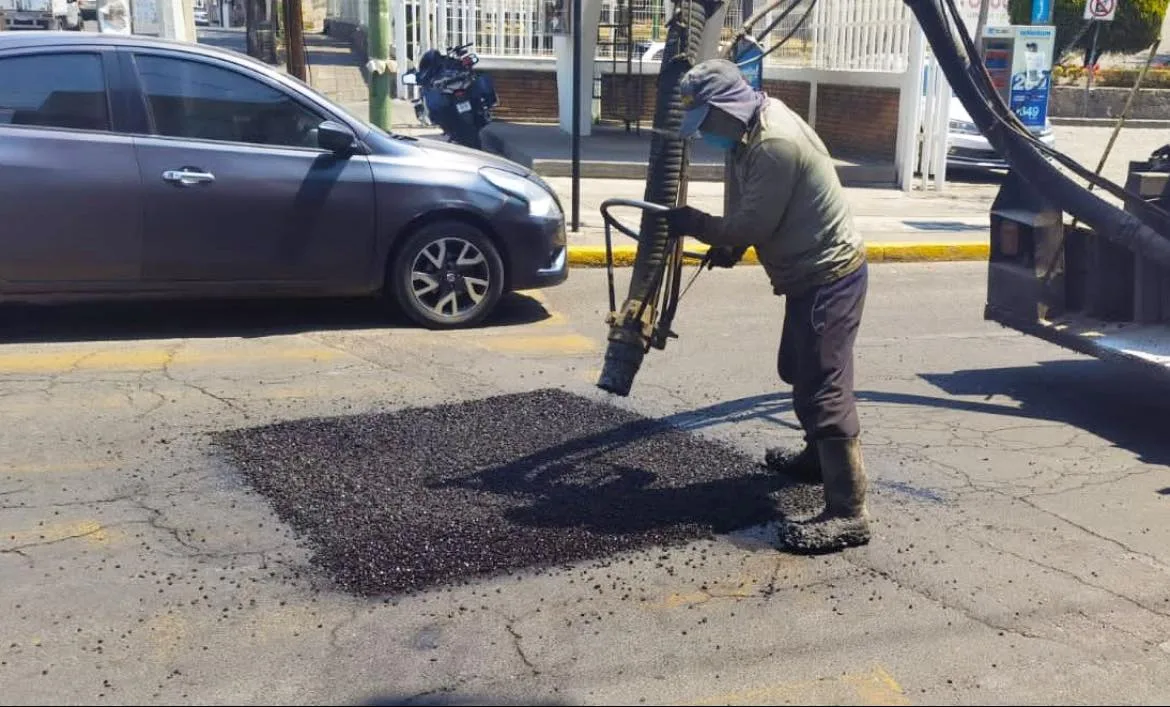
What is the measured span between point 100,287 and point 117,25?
6.61 meters

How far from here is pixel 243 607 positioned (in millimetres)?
4348

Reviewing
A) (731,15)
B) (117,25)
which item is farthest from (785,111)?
(731,15)

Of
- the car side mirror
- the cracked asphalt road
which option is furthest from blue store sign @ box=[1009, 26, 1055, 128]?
the car side mirror

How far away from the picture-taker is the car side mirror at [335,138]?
26.4 feet

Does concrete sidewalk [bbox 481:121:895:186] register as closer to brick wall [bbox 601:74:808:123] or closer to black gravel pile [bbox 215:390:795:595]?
brick wall [bbox 601:74:808:123]

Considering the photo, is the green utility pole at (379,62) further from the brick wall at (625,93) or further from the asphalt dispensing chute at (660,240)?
the asphalt dispensing chute at (660,240)

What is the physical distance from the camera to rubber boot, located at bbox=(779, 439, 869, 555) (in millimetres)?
4879

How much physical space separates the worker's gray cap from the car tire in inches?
148

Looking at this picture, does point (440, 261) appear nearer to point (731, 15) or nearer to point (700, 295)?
point (700, 295)

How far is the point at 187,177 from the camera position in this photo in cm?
782

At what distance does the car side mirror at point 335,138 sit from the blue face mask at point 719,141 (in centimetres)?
383

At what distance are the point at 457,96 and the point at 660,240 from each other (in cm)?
1085

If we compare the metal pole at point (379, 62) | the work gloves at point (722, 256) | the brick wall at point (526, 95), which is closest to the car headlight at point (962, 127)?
the brick wall at point (526, 95)

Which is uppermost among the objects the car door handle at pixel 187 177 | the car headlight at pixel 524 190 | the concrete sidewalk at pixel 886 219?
the car door handle at pixel 187 177
